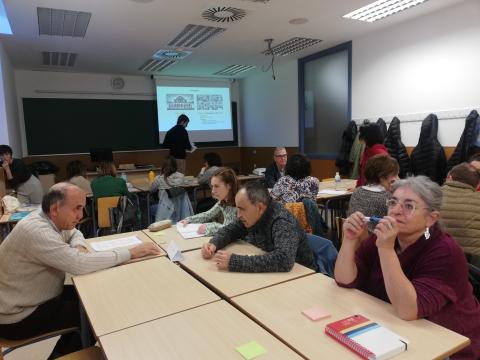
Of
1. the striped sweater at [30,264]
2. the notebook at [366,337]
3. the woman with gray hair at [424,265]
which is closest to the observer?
the notebook at [366,337]

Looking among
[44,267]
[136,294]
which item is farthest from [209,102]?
[136,294]

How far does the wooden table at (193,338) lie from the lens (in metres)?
1.16

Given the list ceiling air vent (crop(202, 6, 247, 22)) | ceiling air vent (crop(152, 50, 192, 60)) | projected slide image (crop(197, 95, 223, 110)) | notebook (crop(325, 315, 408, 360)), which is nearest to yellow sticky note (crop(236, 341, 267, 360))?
notebook (crop(325, 315, 408, 360))

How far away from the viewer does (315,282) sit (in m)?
1.68

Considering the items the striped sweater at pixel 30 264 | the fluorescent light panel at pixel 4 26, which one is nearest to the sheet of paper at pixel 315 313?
the striped sweater at pixel 30 264

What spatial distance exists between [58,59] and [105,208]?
372cm

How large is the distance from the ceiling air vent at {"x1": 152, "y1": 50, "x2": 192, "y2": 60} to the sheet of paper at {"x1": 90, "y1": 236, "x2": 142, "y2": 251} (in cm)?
440

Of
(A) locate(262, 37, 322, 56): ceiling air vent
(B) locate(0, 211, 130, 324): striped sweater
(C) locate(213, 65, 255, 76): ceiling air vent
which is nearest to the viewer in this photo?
(B) locate(0, 211, 130, 324): striped sweater

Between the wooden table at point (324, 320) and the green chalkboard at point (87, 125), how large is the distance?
7.21m

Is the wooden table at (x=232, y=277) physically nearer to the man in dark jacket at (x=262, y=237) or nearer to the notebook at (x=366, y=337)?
the man in dark jacket at (x=262, y=237)

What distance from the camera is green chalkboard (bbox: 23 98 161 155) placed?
7406 mm

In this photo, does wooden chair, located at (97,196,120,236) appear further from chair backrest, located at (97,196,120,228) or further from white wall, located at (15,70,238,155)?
white wall, located at (15,70,238,155)

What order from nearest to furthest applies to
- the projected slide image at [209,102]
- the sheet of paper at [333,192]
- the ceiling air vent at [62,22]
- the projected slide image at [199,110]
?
the ceiling air vent at [62,22]
the sheet of paper at [333,192]
the projected slide image at [199,110]
the projected slide image at [209,102]

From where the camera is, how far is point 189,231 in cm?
269
